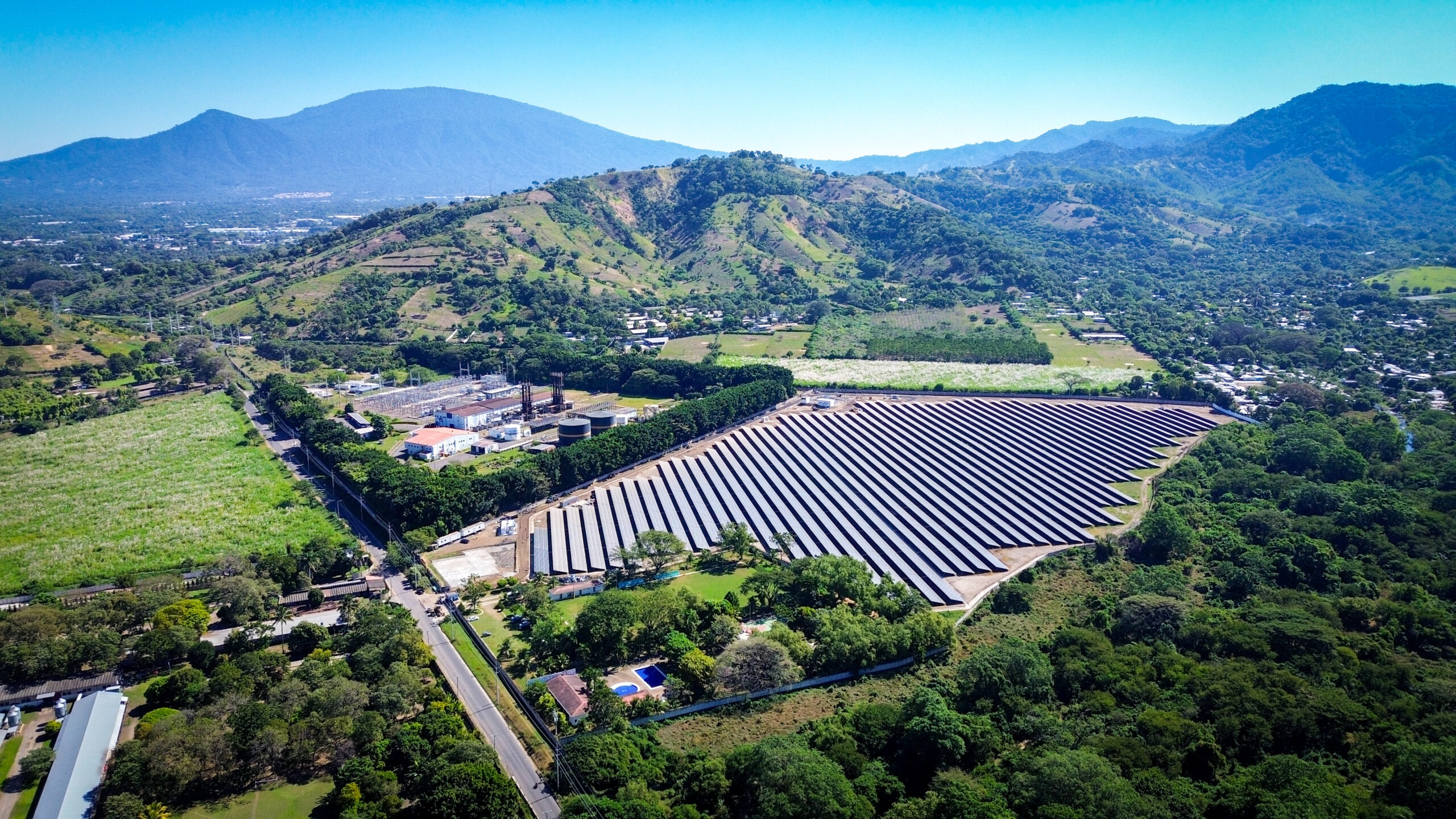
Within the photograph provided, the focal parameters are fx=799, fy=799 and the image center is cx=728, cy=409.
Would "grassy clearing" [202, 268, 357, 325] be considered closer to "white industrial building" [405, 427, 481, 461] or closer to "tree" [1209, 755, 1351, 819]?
"white industrial building" [405, 427, 481, 461]

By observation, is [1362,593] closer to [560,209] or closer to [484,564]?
[484,564]

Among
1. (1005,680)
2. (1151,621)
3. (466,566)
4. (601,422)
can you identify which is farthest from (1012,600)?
(601,422)

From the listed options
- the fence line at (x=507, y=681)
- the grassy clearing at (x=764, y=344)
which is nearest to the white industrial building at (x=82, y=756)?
the fence line at (x=507, y=681)

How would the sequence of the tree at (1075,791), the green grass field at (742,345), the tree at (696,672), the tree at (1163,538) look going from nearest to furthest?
the tree at (1075,791) < the tree at (696,672) < the tree at (1163,538) < the green grass field at (742,345)

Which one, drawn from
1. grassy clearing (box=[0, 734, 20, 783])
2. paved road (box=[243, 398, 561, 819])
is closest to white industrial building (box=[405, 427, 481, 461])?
paved road (box=[243, 398, 561, 819])

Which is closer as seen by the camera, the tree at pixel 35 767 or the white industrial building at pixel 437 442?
the tree at pixel 35 767

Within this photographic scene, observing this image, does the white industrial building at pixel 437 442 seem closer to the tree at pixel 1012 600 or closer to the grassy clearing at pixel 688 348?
the grassy clearing at pixel 688 348
